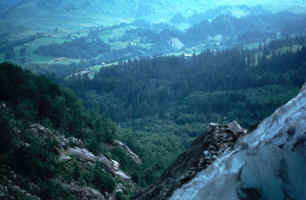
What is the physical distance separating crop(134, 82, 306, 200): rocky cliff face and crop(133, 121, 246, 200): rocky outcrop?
45 millimetres

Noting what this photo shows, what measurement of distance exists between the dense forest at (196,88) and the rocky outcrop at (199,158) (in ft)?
143

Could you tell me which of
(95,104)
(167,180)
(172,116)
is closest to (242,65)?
(172,116)

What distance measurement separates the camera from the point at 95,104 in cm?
7206

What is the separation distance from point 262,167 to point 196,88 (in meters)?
81.1

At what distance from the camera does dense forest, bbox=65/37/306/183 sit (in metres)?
65.0

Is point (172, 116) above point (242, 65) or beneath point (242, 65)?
beneath

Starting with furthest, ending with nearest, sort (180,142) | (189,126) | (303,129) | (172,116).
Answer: (172,116), (189,126), (180,142), (303,129)

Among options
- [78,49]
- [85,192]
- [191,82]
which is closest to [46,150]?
[85,192]

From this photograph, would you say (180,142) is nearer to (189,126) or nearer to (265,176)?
(189,126)

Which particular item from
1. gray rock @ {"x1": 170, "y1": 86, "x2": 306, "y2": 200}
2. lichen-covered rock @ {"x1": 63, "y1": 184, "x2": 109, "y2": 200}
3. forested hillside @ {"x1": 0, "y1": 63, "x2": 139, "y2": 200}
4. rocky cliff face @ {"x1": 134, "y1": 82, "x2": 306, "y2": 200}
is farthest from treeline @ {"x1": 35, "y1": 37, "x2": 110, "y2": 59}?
gray rock @ {"x1": 170, "y1": 86, "x2": 306, "y2": 200}

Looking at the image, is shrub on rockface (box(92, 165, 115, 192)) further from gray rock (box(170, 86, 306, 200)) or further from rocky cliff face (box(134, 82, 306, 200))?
gray rock (box(170, 86, 306, 200))

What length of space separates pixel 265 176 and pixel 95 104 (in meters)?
68.9

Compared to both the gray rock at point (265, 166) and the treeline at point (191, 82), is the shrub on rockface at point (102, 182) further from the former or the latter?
the treeline at point (191, 82)

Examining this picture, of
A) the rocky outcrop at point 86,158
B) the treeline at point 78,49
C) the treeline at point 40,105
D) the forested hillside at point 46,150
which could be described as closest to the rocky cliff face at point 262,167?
the forested hillside at point 46,150
